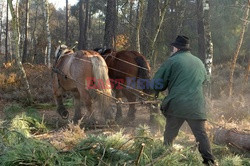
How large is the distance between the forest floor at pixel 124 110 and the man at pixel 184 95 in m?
0.29

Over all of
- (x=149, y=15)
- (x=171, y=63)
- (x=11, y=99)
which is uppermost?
(x=149, y=15)

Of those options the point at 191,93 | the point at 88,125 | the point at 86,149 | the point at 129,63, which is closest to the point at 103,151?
the point at 86,149

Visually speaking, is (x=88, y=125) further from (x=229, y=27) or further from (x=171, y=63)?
(x=229, y=27)

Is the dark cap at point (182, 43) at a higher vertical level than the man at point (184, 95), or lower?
higher

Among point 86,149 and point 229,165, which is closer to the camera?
point 86,149

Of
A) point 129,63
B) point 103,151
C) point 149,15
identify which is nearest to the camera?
point 103,151

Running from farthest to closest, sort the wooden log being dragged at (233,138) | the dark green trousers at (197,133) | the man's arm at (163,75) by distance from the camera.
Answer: the wooden log being dragged at (233,138), the man's arm at (163,75), the dark green trousers at (197,133)

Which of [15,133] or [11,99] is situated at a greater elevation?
[15,133]

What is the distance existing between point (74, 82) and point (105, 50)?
1695mm

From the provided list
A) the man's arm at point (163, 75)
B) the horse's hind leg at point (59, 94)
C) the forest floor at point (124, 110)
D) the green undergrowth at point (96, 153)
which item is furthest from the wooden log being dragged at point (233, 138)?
the horse's hind leg at point (59, 94)

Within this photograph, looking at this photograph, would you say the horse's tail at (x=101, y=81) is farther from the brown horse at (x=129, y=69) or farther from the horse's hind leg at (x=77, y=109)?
the horse's hind leg at (x=77, y=109)

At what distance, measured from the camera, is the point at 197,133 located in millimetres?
4000

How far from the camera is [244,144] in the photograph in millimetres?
5047

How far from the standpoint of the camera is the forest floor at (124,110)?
18.7 ft
